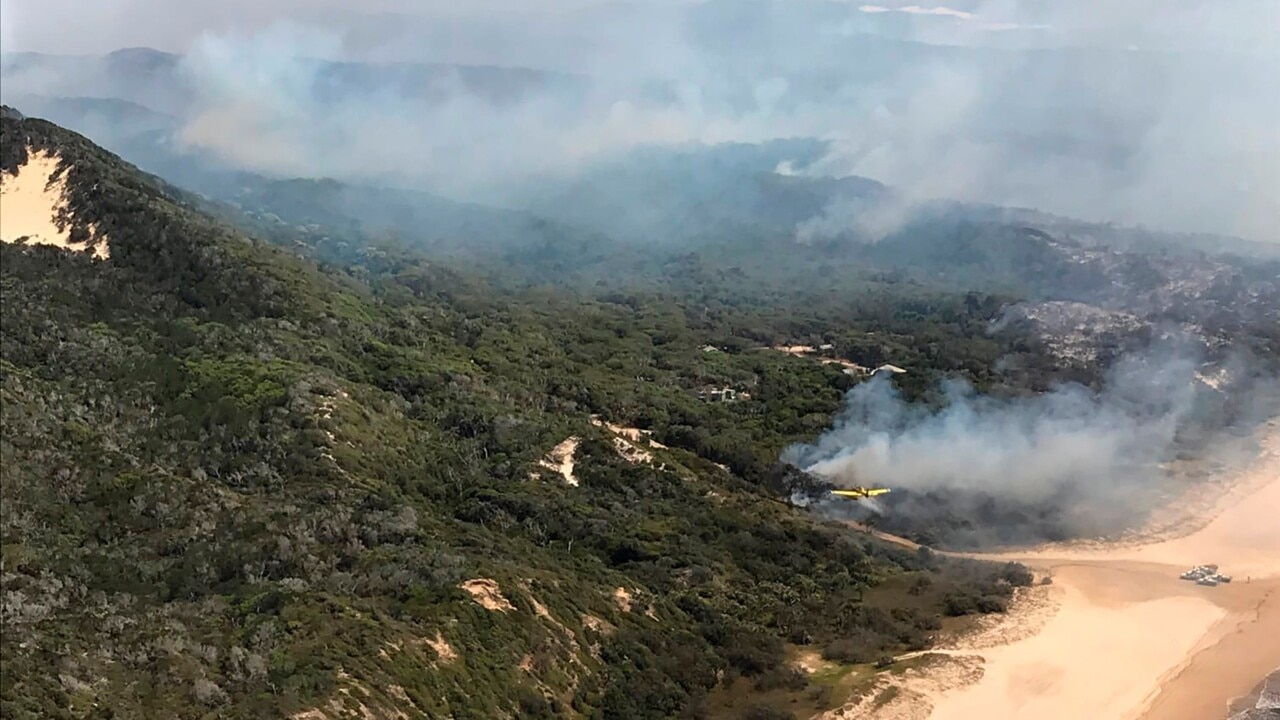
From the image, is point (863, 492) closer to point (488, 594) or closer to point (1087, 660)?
point (1087, 660)

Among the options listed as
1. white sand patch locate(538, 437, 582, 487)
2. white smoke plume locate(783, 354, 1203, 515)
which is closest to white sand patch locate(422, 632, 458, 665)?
white sand patch locate(538, 437, 582, 487)

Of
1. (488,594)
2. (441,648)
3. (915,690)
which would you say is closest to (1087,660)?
(915,690)

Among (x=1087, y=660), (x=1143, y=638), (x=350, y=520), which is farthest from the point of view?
(x=1143, y=638)

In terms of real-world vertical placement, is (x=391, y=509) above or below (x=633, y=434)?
above

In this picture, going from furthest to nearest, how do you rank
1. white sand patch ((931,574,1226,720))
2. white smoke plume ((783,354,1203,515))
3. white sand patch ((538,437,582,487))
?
white smoke plume ((783,354,1203,515)), white sand patch ((538,437,582,487)), white sand patch ((931,574,1226,720))

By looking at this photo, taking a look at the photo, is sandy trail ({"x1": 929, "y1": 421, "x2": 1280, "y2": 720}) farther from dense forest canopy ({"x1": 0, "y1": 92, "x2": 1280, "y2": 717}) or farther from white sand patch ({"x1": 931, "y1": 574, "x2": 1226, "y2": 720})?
dense forest canopy ({"x1": 0, "y1": 92, "x2": 1280, "y2": 717})

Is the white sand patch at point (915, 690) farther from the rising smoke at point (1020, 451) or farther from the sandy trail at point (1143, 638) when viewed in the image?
the rising smoke at point (1020, 451)

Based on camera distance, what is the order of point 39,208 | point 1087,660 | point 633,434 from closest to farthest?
point 1087,660
point 39,208
point 633,434
